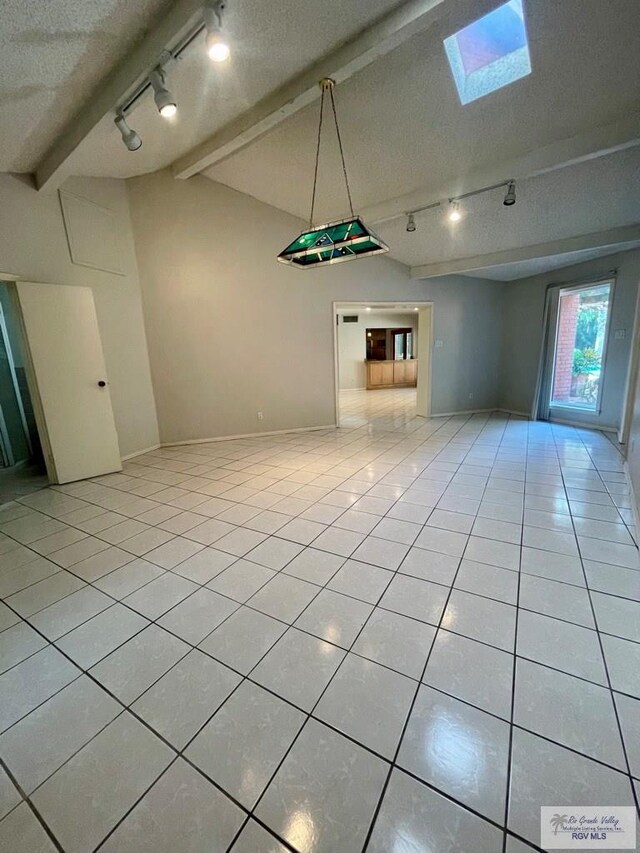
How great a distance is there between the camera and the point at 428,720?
125 cm

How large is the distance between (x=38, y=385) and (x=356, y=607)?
3.67 meters

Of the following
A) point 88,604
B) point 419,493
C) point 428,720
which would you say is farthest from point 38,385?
point 428,720

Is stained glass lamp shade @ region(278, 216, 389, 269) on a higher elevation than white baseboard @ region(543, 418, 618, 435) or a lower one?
higher

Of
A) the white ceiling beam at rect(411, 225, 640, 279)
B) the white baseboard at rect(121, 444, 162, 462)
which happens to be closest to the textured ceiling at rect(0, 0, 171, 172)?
the white baseboard at rect(121, 444, 162, 462)

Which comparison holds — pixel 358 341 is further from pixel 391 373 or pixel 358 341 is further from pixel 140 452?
pixel 140 452

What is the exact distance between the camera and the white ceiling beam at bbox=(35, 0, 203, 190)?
197 cm

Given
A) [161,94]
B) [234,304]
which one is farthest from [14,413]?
[161,94]

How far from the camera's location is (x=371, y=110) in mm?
2959

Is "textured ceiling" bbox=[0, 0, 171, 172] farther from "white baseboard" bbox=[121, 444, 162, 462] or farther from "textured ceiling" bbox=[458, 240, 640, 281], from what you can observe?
"textured ceiling" bbox=[458, 240, 640, 281]

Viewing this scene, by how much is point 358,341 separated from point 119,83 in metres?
8.77

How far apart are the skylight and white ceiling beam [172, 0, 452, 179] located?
51cm

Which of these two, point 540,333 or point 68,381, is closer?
point 68,381

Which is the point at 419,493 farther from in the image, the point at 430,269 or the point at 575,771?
the point at 430,269

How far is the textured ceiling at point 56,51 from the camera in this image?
6.06 ft
